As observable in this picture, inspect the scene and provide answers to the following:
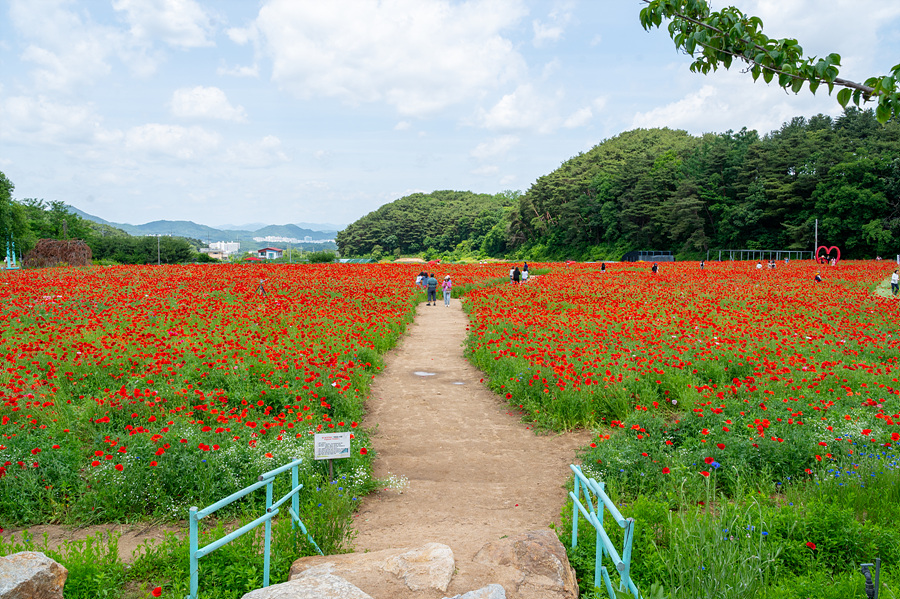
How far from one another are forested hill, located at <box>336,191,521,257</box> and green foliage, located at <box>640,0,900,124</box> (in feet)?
389

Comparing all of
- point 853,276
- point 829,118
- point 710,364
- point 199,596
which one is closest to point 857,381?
point 710,364

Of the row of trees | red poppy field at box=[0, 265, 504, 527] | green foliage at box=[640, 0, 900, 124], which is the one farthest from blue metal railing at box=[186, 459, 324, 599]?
the row of trees

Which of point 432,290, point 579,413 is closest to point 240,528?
point 579,413

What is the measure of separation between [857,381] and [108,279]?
27129mm

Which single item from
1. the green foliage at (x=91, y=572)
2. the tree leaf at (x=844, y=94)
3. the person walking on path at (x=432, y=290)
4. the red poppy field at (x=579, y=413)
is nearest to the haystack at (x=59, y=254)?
the red poppy field at (x=579, y=413)

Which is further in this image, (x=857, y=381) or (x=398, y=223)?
(x=398, y=223)

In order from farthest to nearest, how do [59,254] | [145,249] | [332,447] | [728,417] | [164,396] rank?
1. [145,249]
2. [59,254]
3. [164,396]
4. [728,417]
5. [332,447]

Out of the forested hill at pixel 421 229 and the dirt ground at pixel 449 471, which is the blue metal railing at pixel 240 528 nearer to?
the dirt ground at pixel 449 471

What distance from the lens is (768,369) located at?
9.61m

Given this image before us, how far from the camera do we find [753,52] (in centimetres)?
387

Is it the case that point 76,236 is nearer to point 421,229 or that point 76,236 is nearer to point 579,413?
point 421,229

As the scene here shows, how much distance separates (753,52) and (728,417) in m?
5.37

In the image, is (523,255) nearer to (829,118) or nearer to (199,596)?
(829,118)

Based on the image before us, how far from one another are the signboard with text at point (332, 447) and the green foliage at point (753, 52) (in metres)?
4.72
